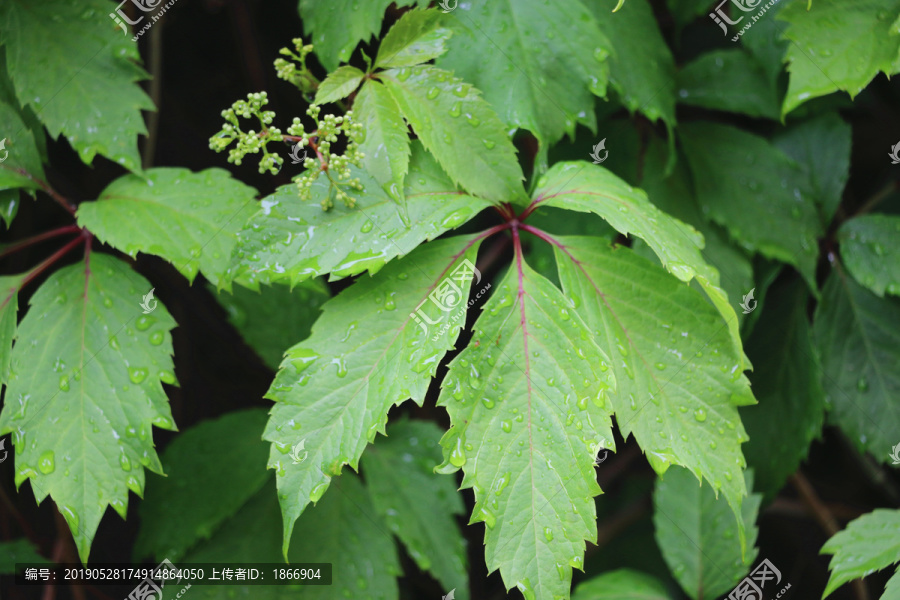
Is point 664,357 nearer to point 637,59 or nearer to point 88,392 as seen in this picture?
point 637,59

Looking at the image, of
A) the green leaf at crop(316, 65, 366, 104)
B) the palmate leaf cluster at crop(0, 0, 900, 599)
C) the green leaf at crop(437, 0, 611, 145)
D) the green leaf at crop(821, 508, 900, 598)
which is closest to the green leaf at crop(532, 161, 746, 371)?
the palmate leaf cluster at crop(0, 0, 900, 599)

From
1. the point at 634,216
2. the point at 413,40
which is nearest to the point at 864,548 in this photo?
the point at 634,216

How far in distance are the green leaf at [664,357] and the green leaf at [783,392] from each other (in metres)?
0.56

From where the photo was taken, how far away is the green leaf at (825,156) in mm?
1515

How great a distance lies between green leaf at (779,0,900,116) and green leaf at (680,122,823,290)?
0.89 ft

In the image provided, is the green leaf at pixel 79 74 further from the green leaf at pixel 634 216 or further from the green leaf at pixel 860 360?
the green leaf at pixel 860 360

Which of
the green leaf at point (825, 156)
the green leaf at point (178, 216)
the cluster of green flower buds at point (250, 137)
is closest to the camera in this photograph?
the cluster of green flower buds at point (250, 137)

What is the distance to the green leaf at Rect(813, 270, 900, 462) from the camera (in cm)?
146

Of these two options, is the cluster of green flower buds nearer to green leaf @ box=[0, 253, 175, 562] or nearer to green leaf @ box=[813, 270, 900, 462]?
green leaf @ box=[0, 253, 175, 562]

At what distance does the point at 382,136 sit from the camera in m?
1.02

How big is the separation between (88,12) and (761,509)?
2090mm

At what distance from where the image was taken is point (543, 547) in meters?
0.89

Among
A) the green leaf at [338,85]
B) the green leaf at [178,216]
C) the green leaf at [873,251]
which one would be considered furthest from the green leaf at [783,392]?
the green leaf at [178,216]

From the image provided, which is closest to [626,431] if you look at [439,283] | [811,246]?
[439,283]
